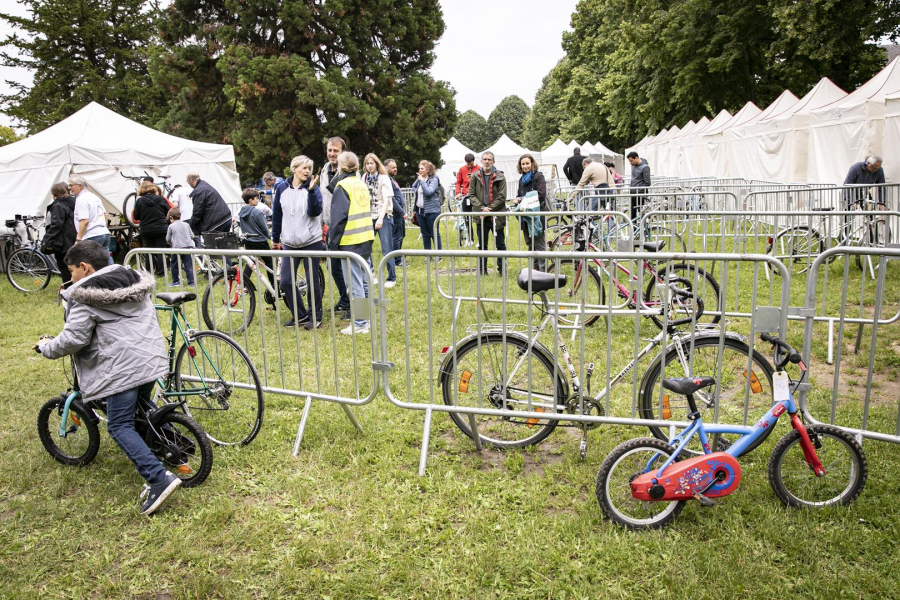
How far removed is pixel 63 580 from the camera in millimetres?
3275

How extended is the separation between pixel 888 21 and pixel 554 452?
A: 21.9m

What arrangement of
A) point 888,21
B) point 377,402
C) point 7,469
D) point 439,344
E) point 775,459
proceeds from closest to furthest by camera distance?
point 775,459 < point 7,469 < point 377,402 < point 439,344 < point 888,21

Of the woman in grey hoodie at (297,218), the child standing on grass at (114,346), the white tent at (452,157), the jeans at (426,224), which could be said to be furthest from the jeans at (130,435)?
Answer: the white tent at (452,157)

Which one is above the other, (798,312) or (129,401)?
(798,312)

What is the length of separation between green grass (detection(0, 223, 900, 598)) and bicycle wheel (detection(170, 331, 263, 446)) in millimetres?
203

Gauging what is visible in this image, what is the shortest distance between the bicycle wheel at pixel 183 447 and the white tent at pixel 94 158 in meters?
12.2

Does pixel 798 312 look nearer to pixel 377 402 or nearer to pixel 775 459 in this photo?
pixel 775 459

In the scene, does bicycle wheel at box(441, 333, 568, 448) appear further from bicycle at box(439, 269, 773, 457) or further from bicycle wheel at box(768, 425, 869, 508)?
bicycle wheel at box(768, 425, 869, 508)

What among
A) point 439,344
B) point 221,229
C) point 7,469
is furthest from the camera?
point 221,229

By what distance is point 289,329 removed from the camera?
7641 mm

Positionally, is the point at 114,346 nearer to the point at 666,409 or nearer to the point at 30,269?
the point at 666,409

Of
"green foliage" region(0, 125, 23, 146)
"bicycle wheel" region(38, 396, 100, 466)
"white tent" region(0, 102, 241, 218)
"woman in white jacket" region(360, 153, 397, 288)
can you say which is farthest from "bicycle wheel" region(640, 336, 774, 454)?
"green foliage" region(0, 125, 23, 146)

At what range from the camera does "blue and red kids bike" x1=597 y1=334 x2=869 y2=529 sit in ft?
11.1

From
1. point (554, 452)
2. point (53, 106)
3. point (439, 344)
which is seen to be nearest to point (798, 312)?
point (554, 452)
